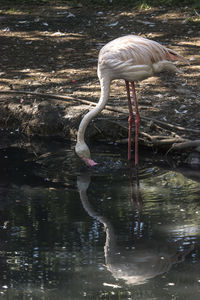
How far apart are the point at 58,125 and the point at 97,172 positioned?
4.47ft

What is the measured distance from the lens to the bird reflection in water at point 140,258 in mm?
4043

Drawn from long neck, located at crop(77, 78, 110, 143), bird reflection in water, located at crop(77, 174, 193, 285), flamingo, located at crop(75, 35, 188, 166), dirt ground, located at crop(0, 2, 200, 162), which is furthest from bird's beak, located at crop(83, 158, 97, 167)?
bird reflection in water, located at crop(77, 174, 193, 285)

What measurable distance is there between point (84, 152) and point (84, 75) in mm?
2621

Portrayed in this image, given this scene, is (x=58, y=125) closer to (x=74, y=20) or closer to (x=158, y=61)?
(x=158, y=61)

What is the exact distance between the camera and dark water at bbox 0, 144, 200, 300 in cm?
391

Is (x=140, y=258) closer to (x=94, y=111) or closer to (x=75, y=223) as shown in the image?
(x=75, y=223)

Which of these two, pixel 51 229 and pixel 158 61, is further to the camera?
pixel 158 61

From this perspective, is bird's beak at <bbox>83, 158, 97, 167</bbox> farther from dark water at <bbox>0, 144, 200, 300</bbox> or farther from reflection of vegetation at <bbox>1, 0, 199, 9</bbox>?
reflection of vegetation at <bbox>1, 0, 199, 9</bbox>

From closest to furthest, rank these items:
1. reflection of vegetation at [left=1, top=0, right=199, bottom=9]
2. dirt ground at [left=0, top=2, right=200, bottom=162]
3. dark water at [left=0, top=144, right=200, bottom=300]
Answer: dark water at [left=0, top=144, right=200, bottom=300] → dirt ground at [left=0, top=2, right=200, bottom=162] → reflection of vegetation at [left=1, top=0, right=199, bottom=9]

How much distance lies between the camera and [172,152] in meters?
6.27

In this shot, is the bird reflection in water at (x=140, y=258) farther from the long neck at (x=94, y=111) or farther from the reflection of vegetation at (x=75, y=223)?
the long neck at (x=94, y=111)

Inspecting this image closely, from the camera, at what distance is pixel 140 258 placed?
14.0ft

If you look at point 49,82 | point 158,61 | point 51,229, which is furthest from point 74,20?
point 51,229

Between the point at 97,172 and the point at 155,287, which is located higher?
the point at 155,287
